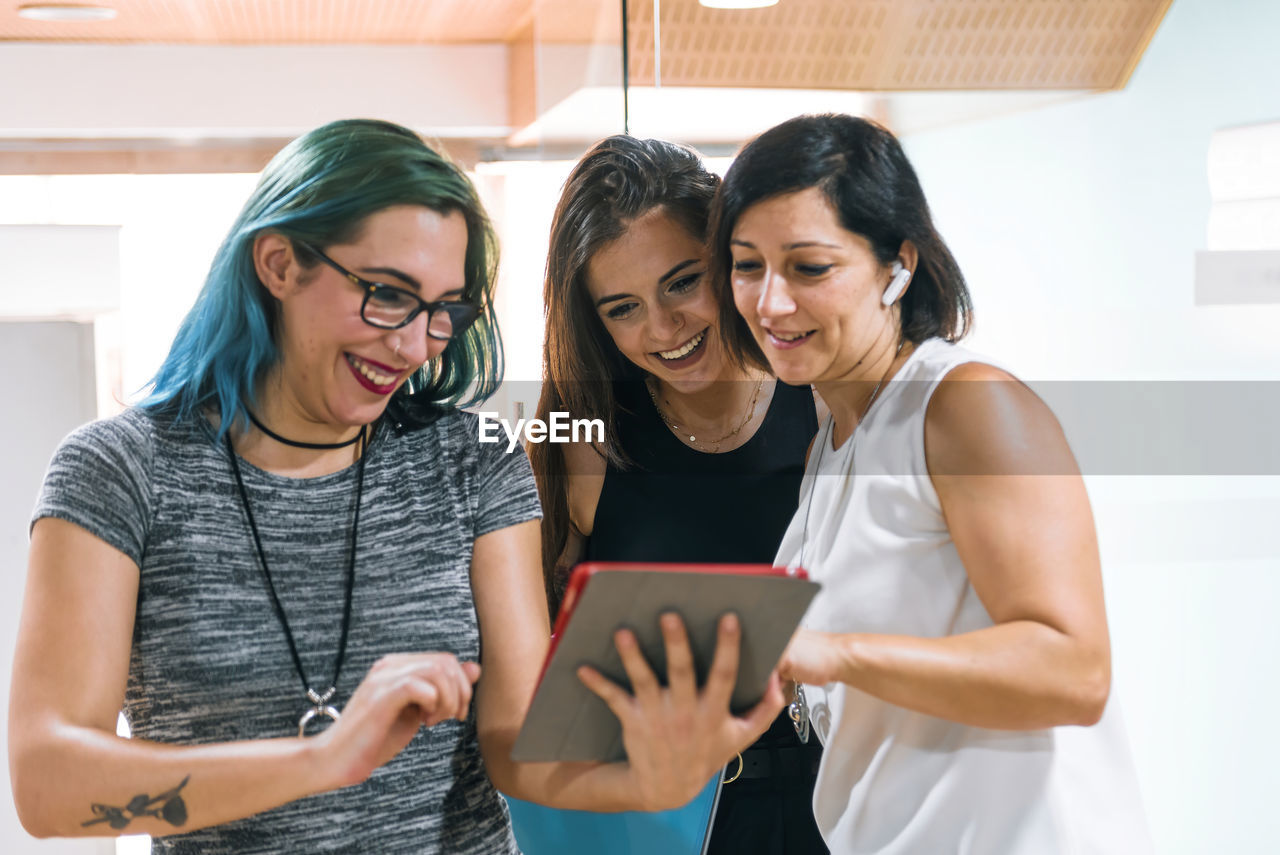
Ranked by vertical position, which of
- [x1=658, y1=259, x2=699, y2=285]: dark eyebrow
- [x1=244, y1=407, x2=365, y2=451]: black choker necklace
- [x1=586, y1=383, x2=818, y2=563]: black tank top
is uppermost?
[x1=658, y1=259, x2=699, y2=285]: dark eyebrow

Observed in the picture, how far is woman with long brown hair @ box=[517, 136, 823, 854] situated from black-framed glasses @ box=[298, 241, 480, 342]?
440 millimetres

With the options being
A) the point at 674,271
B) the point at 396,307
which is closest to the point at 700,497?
the point at 674,271

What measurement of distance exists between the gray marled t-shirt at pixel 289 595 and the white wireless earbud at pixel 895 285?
44 centimetres

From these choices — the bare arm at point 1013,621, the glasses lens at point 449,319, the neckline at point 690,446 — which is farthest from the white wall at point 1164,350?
the glasses lens at point 449,319

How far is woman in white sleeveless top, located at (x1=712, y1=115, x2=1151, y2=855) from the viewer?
1.02m

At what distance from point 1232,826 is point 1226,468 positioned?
0.56 meters

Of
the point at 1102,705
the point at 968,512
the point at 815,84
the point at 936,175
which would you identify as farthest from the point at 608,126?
the point at 1102,705

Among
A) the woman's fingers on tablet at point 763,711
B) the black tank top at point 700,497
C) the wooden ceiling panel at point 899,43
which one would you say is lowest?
the woman's fingers on tablet at point 763,711

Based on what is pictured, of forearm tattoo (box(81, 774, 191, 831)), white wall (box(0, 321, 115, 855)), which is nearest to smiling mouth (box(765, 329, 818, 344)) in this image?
forearm tattoo (box(81, 774, 191, 831))

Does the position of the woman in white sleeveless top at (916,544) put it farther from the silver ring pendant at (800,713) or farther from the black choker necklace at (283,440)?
the black choker necklace at (283,440)

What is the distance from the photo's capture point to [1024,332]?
6.12ft

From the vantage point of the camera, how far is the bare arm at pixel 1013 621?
101 cm

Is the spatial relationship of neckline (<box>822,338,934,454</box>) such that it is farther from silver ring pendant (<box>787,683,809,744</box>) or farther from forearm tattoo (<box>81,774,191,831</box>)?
forearm tattoo (<box>81,774,191,831</box>)

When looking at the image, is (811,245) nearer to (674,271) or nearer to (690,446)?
(674,271)
